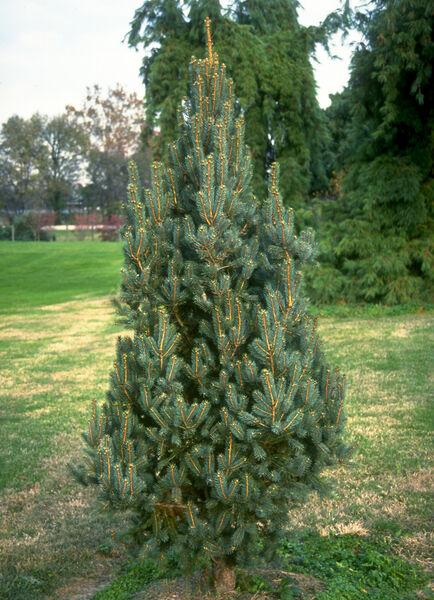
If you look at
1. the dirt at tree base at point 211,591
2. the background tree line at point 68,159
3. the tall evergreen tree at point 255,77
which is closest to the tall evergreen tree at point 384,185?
the tall evergreen tree at point 255,77

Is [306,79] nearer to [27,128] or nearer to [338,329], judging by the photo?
[338,329]

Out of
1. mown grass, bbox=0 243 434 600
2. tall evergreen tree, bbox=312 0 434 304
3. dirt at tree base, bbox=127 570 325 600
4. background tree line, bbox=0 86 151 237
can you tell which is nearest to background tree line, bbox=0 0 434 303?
tall evergreen tree, bbox=312 0 434 304

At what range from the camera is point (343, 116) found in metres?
21.5

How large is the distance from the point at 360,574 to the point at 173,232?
2363 millimetres

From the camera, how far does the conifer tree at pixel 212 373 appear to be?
2904 millimetres

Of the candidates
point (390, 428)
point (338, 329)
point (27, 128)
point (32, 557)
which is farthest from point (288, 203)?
point (27, 128)

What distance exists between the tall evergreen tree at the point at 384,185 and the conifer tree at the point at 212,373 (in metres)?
11.8

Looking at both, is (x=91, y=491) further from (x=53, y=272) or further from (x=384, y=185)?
(x=53, y=272)

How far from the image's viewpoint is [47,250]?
44.8 metres

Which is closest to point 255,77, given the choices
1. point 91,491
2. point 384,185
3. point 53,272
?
point 384,185

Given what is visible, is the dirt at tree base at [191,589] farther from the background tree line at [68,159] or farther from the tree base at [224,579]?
the background tree line at [68,159]

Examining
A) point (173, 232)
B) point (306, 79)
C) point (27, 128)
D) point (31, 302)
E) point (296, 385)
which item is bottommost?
point (31, 302)

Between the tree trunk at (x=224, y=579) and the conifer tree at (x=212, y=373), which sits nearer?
the conifer tree at (x=212, y=373)

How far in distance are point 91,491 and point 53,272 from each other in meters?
31.2
